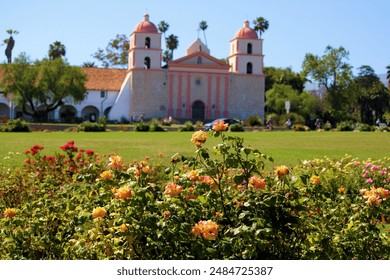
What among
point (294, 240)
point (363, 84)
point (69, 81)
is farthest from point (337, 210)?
point (363, 84)

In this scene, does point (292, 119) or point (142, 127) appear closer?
point (142, 127)

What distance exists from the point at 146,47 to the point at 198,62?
4938 millimetres

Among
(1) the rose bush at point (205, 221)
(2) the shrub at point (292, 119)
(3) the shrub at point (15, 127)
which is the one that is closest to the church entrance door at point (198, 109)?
(2) the shrub at point (292, 119)

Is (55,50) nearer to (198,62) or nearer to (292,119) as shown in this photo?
(198,62)

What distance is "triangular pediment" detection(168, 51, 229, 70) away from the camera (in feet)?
185

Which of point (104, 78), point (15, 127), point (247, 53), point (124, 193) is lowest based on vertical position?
point (15, 127)

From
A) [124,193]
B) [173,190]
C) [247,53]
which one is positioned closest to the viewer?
[124,193]

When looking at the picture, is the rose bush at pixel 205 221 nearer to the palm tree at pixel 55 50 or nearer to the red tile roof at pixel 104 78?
the red tile roof at pixel 104 78

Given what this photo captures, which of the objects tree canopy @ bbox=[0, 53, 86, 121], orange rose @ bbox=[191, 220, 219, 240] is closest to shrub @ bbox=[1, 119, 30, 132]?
tree canopy @ bbox=[0, 53, 86, 121]

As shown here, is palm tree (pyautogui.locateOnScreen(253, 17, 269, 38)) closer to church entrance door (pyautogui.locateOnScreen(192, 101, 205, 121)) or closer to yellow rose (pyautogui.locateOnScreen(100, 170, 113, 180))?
church entrance door (pyautogui.locateOnScreen(192, 101, 205, 121))

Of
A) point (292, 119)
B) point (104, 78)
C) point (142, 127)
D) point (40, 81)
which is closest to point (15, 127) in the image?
point (142, 127)

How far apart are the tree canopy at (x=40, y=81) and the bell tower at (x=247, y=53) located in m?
16.8

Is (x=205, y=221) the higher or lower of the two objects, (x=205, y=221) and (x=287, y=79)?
the lower

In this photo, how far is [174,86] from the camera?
185 ft
